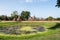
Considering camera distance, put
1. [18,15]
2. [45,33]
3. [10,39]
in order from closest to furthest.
A: [10,39]
[45,33]
[18,15]

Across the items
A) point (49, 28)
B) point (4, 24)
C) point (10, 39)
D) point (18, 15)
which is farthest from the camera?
point (18, 15)

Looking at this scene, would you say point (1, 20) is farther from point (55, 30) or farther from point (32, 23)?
point (55, 30)

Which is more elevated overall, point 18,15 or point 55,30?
point 18,15

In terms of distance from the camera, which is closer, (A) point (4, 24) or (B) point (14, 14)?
(A) point (4, 24)

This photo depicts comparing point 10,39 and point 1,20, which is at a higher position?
point 1,20

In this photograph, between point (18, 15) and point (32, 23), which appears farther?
point (18, 15)

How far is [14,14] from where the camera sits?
16672mm

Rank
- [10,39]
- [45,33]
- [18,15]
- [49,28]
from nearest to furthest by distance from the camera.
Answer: [10,39] → [45,33] → [49,28] → [18,15]

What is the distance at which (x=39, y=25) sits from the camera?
14.8m

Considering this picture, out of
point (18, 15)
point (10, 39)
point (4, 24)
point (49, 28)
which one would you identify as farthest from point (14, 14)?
point (10, 39)

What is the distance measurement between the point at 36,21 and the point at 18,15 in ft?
6.01

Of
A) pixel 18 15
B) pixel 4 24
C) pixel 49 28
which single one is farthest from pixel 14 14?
pixel 49 28

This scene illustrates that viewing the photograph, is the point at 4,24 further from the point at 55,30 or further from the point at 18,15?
the point at 55,30

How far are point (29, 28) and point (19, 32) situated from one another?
1.29m
